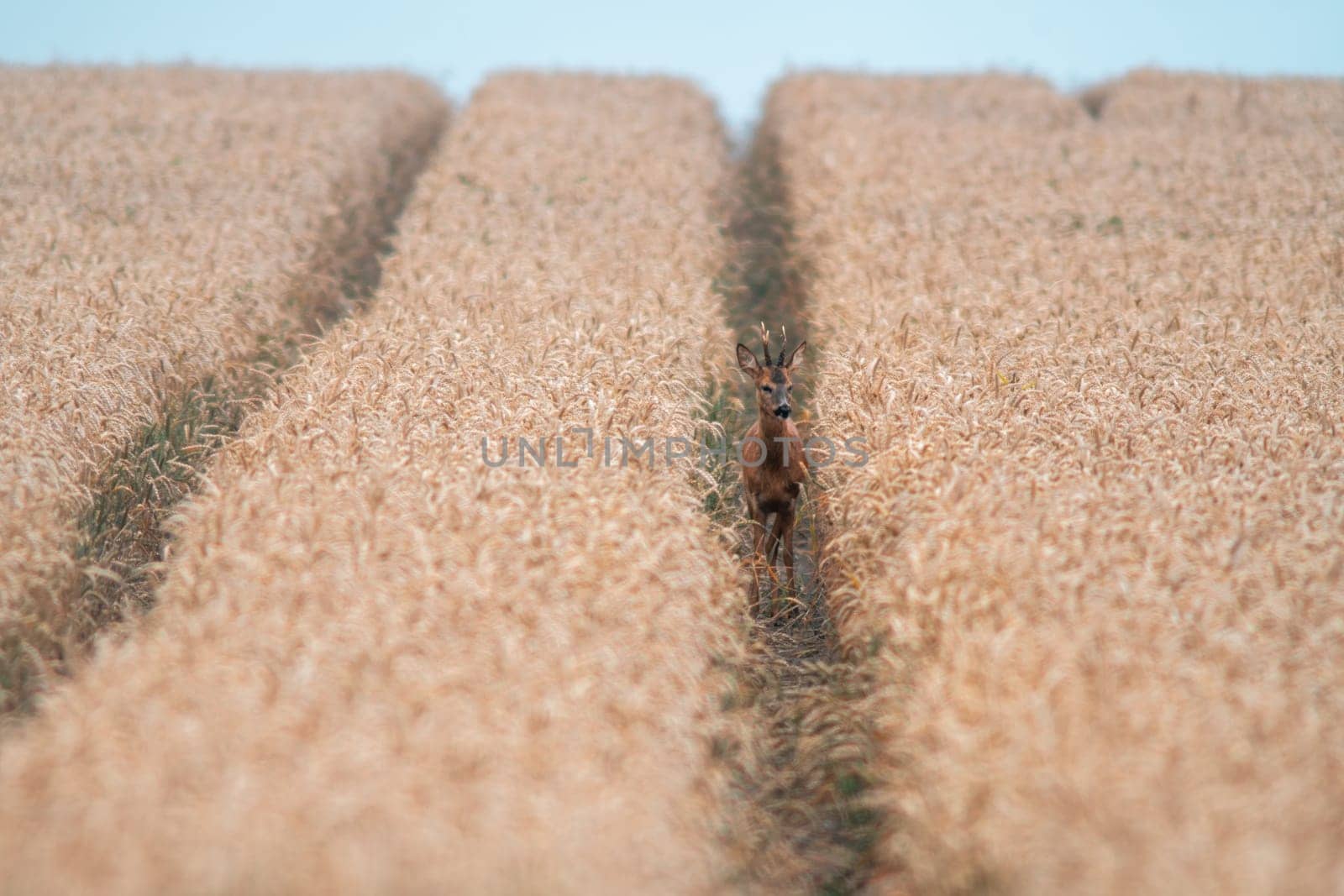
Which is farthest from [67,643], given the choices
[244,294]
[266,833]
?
[244,294]

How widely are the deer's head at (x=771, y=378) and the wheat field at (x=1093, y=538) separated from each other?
518 millimetres

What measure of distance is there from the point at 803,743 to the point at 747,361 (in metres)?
3.18

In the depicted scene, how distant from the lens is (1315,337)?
9562mm

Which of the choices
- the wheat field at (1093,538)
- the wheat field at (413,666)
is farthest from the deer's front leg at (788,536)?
the wheat field at (413,666)

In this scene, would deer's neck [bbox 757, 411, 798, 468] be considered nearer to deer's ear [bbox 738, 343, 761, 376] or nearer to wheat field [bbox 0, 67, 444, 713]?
deer's ear [bbox 738, 343, 761, 376]

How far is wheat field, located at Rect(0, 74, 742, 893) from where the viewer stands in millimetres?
3736

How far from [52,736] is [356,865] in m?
1.52

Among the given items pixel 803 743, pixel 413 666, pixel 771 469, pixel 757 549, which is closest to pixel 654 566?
pixel 803 743

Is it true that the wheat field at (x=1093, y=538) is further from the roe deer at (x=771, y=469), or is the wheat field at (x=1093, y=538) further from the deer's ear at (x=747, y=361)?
the deer's ear at (x=747, y=361)

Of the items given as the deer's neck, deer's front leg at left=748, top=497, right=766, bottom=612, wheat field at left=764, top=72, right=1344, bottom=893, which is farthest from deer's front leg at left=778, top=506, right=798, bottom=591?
wheat field at left=764, top=72, right=1344, bottom=893

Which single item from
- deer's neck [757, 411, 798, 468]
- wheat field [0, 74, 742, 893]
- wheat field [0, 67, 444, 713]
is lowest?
wheat field [0, 67, 444, 713]

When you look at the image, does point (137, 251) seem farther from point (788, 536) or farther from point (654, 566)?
point (654, 566)

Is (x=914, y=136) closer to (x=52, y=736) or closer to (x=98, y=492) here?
(x=98, y=492)

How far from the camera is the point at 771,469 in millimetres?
7668
